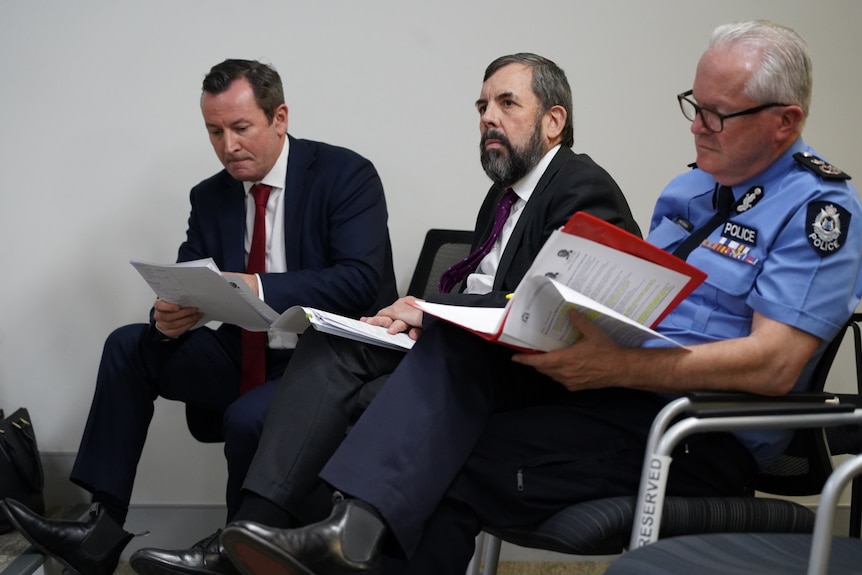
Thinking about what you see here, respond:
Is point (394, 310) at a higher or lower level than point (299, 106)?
lower

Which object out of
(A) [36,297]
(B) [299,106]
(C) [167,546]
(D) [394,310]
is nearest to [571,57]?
(B) [299,106]

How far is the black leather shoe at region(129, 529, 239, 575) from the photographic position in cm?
159

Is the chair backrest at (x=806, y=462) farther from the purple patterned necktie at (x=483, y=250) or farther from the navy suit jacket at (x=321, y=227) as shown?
the navy suit jacket at (x=321, y=227)

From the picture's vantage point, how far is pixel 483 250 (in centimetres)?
195

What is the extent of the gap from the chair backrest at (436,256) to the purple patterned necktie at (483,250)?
28 cm

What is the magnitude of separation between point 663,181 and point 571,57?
0.47 metres

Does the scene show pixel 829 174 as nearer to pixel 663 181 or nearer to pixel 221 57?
pixel 663 181

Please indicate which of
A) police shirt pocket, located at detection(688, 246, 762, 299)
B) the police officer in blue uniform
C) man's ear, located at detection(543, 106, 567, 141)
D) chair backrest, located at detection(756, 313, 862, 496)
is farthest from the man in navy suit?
chair backrest, located at detection(756, 313, 862, 496)

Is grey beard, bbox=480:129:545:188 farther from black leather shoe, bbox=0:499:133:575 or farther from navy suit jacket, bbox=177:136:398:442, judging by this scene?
black leather shoe, bbox=0:499:133:575

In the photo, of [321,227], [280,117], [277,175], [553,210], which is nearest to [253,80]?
[280,117]

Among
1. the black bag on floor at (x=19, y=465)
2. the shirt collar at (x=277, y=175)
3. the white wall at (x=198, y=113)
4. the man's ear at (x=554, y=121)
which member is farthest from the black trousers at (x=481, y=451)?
the black bag on floor at (x=19, y=465)

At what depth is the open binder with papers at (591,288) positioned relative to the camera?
1216 millimetres

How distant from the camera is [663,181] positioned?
273 centimetres

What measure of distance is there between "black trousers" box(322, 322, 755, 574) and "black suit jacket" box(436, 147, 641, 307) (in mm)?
253
